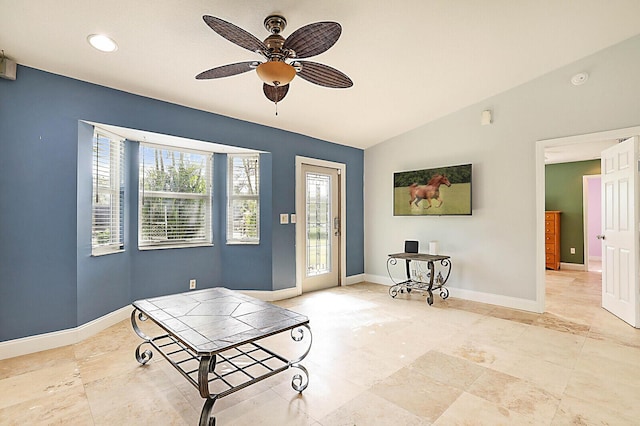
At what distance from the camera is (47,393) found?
7.49 ft

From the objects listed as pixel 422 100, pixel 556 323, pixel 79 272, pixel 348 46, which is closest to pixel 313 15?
pixel 348 46

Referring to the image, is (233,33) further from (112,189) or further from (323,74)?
(112,189)

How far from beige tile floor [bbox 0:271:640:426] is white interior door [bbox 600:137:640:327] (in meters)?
0.32

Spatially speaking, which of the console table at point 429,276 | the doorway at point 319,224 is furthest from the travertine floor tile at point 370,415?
the doorway at point 319,224

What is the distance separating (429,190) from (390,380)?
3169 mm

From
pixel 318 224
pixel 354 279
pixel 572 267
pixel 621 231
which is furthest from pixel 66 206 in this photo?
pixel 572 267

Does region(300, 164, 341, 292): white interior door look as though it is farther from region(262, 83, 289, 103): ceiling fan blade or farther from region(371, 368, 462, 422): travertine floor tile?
region(371, 368, 462, 422): travertine floor tile

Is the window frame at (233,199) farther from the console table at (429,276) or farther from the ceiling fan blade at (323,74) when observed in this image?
the ceiling fan blade at (323,74)

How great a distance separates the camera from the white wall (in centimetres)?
363

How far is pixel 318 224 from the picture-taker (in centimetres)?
536

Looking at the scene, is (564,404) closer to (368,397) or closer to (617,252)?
(368,397)

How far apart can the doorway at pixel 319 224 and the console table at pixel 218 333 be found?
2169 millimetres

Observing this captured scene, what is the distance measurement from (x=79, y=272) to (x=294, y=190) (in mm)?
2744

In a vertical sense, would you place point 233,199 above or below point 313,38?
below
